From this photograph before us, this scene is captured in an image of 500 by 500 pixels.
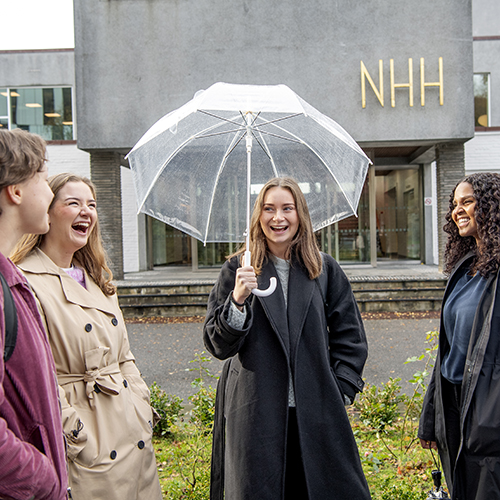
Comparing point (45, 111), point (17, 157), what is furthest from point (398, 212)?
point (17, 157)

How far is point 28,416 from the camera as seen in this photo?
1303 mm

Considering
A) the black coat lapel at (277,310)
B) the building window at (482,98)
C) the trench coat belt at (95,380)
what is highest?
the building window at (482,98)

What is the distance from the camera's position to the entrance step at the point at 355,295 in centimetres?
1030

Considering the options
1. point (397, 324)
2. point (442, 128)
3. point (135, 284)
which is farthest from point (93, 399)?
point (442, 128)

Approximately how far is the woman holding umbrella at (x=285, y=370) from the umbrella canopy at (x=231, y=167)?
530mm

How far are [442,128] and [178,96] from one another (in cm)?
648

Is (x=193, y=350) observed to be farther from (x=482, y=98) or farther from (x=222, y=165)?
(x=482, y=98)

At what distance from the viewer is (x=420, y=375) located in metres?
3.81

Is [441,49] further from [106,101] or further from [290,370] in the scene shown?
[290,370]

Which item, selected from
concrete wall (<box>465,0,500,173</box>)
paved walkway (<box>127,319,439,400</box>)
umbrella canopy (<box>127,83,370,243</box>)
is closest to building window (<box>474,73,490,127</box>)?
concrete wall (<box>465,0,500,173</box>)

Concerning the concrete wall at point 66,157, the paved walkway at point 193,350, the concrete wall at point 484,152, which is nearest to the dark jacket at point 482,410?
the paved walkway at point 193,350

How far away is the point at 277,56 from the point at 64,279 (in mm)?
10405

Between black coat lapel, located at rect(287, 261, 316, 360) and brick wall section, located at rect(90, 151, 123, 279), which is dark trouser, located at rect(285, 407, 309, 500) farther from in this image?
brick wall section, located at rect(90, 151, 123, 279)

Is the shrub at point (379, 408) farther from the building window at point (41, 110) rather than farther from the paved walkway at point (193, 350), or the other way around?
the building window at point (41, 110)
